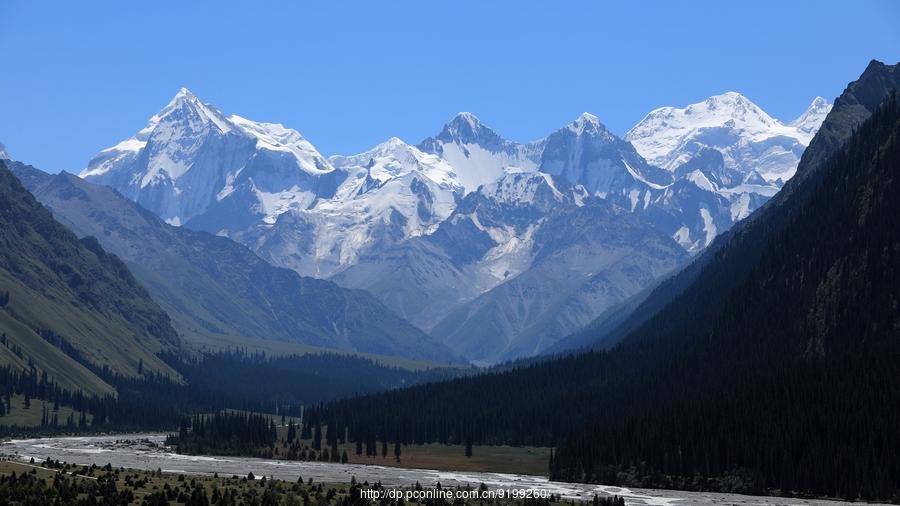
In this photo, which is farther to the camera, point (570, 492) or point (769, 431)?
point (769, 431)

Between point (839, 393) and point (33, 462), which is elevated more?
point (839, 393)

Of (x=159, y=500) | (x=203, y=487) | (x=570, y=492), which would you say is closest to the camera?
(x=159, y=500)

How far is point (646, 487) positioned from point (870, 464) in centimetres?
3263

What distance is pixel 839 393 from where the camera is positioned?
198 metres

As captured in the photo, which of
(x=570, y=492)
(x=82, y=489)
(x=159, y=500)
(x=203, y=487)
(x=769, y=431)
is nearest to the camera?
(x=159, y=500)

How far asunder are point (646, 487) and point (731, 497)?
19832mm

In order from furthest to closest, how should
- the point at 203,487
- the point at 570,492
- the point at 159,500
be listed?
1. the point at 570,492
2. the point at 203,487
3. the point at 159,500

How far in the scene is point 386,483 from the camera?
18662cm

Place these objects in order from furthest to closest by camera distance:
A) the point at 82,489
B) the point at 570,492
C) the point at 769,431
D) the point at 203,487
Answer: the point at 769,431 → the point at 570,492 → the point at 203,487 → the point at 82,489

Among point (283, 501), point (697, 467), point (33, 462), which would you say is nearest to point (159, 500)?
point (283, 501)

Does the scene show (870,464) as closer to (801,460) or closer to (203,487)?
(801,460)

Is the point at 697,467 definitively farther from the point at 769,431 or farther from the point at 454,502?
the point at 454,502

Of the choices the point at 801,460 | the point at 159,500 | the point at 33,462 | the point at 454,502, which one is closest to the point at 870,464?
the point at 801,460

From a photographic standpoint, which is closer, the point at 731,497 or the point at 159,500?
the point at 159,500
